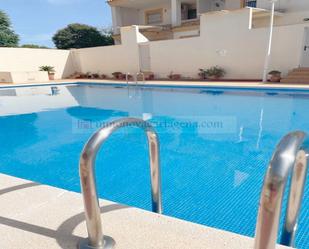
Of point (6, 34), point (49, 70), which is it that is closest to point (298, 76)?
point (49, 70)

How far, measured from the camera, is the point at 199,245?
1.76 metres

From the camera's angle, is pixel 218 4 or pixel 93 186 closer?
pixel 93 186

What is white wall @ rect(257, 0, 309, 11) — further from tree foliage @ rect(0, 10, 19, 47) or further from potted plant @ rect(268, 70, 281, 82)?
tree foliage @ rect(0, 10, 19, 47)

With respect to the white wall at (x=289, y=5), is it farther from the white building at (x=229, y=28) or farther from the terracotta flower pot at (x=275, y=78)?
the terracotta flower pot at (x=275, y=78)

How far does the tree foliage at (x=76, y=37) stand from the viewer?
103ft

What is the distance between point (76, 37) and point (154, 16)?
12502 millimetres

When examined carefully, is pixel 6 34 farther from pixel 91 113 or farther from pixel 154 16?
pixel 91 113

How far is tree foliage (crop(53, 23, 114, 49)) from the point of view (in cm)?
3144

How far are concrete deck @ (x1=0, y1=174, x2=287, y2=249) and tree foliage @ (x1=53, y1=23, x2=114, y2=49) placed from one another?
32.0m

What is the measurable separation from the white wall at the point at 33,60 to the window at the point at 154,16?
356 inches

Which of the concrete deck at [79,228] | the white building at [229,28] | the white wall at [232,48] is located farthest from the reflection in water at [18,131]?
the white building at [229,28]

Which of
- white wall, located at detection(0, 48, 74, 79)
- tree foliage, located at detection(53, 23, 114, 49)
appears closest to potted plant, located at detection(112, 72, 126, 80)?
white wall, located at detection(0, 48, 74, 79)

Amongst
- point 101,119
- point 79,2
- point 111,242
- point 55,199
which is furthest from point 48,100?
point 79,2

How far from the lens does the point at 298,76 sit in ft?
39.7
